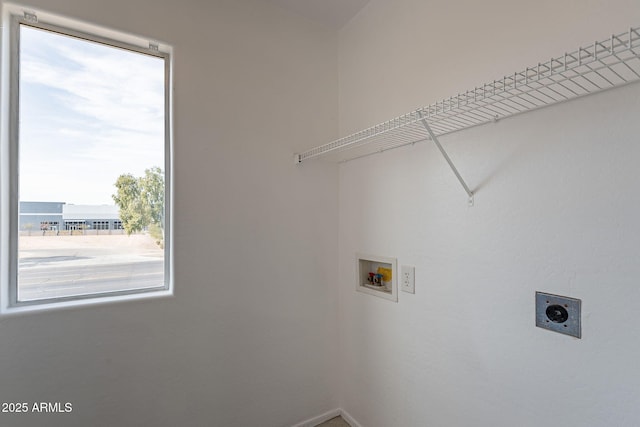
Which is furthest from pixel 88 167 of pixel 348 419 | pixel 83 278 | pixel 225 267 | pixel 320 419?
pixel 348 419

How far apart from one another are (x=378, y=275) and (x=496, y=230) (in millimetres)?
794

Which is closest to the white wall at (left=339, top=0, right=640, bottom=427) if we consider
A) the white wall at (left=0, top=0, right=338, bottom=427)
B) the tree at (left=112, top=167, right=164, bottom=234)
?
the white wall at (left=0, top=0, right=338, bottom=427)

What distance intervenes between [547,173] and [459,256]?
48 centimetres

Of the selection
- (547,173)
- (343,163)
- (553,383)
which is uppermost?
(343,163)

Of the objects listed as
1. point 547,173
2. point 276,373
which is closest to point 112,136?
point 276,373

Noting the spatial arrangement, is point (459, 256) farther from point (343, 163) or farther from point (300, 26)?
point (300, 26)

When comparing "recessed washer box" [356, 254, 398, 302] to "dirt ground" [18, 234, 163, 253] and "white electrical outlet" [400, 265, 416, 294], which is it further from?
"dirt ground" [18, 234, 163, 253]

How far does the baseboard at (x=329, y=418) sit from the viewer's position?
1991 mm

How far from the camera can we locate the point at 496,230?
1245 mm

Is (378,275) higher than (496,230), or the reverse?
(496,230)

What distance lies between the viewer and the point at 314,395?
204cm

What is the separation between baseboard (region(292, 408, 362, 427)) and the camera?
1991 millimetres

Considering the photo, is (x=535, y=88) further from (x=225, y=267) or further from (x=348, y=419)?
(x=348, y=419)

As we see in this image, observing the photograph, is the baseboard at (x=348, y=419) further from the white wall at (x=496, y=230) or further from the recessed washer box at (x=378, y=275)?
the recessed washer box at (x=378, y=275)
